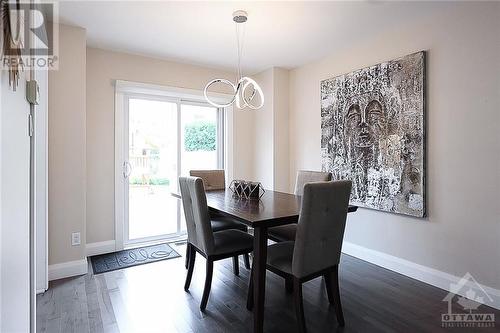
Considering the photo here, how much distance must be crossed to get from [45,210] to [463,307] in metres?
3.52

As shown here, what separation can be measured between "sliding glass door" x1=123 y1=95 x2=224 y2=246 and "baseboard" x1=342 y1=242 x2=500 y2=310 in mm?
2388

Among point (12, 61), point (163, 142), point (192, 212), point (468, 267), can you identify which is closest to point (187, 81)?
point (163, 142)

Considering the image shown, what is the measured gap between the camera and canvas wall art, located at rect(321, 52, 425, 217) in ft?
8.63

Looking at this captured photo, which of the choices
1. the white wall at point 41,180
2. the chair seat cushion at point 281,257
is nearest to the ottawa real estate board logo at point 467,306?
the chair seat cushion at point 281,257

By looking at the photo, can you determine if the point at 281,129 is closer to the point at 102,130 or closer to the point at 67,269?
the point at 102,130

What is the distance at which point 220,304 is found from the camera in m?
2.19

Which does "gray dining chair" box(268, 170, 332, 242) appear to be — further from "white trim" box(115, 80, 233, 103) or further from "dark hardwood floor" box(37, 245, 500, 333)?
"white trim" box(115, 80, 233, 103)

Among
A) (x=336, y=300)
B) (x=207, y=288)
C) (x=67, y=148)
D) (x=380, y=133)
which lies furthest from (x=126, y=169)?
(x=380, y=133)

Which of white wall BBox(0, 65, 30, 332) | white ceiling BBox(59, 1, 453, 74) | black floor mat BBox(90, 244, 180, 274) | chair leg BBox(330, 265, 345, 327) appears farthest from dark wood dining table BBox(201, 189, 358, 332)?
white ceiling BBox(59, 1, 453, 74)

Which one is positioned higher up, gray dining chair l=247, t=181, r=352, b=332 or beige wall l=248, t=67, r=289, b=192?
beige wall l=248, t=67, r=289, b=192

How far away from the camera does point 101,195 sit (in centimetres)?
335

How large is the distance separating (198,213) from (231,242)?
38cm

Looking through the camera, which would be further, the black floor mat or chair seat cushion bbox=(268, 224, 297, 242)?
the black floor mat

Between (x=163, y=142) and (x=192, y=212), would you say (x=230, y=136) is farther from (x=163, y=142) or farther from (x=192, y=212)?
(x=192, y=212)
